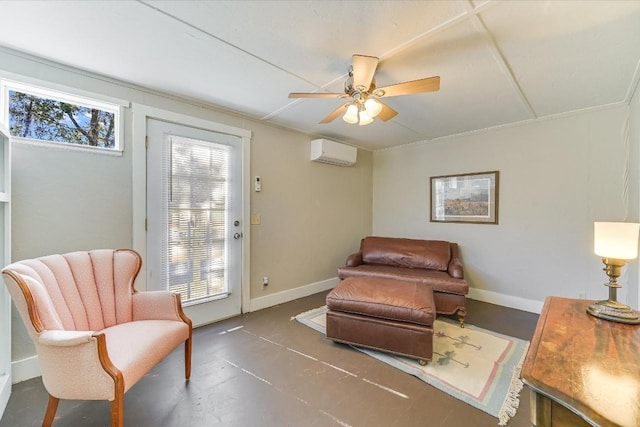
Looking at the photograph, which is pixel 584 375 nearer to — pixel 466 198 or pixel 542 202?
pixel 542 202

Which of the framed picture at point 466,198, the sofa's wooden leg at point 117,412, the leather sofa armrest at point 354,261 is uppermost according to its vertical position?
the framed picture at point 466,198

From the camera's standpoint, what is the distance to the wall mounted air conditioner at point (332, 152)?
147 inches

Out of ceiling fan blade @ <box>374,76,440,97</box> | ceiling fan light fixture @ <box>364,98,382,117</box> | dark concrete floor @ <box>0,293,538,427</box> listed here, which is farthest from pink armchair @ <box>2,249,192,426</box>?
ceiling fan blade @ <box>374,76,440,97</box>

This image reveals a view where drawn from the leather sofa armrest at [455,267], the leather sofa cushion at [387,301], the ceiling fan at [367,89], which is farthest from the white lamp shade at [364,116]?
the leather sofa armrest at [455,267]

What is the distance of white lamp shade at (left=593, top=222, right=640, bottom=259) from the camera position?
136 cm

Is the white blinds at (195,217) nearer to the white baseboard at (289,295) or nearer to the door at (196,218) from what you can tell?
the door at (196,218)

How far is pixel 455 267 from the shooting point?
10.4ft

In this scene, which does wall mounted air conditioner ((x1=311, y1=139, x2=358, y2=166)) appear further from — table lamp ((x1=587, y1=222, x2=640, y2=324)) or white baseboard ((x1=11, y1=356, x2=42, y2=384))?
white baseboard ((x1=11, y1=356, x2=42, y2=384))

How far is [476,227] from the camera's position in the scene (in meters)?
3.66

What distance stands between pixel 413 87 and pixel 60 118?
108 inches

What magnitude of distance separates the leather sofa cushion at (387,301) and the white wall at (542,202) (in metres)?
1.66

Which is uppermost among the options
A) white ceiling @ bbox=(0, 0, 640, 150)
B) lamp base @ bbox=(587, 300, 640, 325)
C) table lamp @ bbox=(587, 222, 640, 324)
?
white ceiling @ bbox=(0, 0, 640, 150)

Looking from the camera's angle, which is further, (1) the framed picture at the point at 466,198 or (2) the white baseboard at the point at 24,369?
(1) the framed picture at the point at 466,198

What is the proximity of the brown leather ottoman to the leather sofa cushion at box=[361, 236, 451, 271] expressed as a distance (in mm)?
→ 1079
